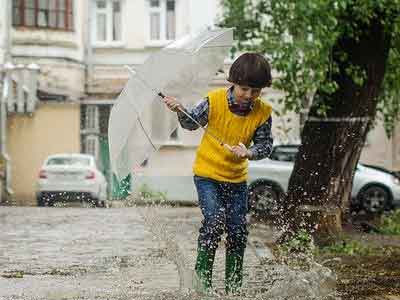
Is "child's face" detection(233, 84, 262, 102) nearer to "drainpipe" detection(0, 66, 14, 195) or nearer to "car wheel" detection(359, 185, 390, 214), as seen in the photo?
"car wheel" detection(359, 185, 390, 214)

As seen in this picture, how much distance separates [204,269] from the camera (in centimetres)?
786

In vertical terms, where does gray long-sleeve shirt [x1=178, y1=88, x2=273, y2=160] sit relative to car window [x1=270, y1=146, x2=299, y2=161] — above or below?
above

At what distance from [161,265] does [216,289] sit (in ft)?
8.87

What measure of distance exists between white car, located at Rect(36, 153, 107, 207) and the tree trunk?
15467mm

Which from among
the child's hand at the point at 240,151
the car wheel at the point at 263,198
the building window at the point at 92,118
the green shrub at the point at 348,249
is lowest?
the car wheel at the point at 263,198

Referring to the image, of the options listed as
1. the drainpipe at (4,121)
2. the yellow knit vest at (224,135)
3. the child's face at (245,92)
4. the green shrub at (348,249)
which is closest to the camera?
the child's face at (245,92)

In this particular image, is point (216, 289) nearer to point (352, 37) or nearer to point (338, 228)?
point (338, 228)

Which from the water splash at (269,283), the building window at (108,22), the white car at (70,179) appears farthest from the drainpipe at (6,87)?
the water splash at (269,283)

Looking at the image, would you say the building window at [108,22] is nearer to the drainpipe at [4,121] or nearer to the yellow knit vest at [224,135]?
the drainpipe at [4,121]

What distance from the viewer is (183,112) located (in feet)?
24.7

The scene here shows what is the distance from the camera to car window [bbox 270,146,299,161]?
1110 inches

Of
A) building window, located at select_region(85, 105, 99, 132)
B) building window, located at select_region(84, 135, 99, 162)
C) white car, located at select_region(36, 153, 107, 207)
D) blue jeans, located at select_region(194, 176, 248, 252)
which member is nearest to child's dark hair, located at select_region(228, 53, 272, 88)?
blue jeans, located at select_region(194, 176, 248, 252)

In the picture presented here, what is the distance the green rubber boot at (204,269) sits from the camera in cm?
782

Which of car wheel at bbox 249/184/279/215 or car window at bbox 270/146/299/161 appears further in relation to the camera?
car window at bbox 270/146/299/161
